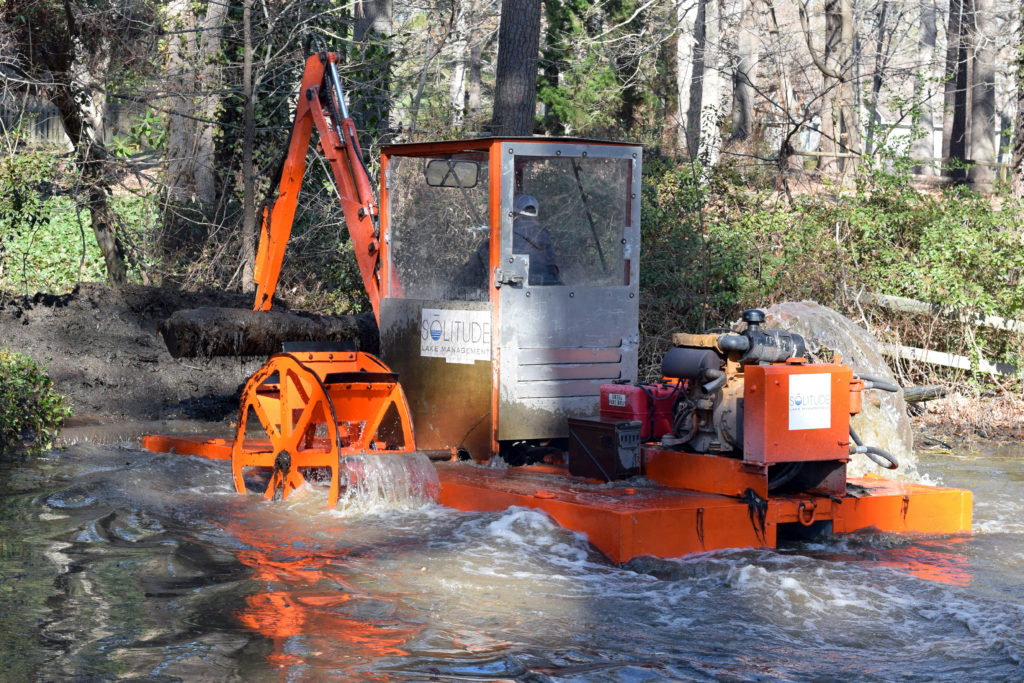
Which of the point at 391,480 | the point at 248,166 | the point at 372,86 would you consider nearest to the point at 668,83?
the point at 372,86

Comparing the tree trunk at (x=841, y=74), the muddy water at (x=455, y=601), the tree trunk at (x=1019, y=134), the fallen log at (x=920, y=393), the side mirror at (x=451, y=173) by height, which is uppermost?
the tree trunk at (x=841, y=74)

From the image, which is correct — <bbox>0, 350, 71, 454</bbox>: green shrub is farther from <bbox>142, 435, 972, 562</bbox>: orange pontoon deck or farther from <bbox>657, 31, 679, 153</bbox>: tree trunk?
<bbox>657, 31, 679, 153</bbox>: tree trunk

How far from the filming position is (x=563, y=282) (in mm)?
8633

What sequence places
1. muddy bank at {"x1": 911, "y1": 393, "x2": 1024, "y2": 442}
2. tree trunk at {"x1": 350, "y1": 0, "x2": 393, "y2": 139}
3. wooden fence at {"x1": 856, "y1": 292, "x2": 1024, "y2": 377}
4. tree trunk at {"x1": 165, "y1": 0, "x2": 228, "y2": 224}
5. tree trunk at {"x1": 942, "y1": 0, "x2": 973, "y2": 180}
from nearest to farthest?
1. muddy bank at {"x1": 911, "y1": 393, "x2": 1024, "y2": 442}
2. wooden fence at {"x1": 856, "y1": 292, "x2": 1024, "y2": 377}
3. tree trunk at {"x1": 165, "y1": 0, "x2": 228, "y2": 224}
4. tree trunk at {"x1": 350, "y1": 0, "x2": 393, "y2": 139}
5. tree trunk at {"x1": 942, "y1": 0, "x2": 973, "y2": 180}

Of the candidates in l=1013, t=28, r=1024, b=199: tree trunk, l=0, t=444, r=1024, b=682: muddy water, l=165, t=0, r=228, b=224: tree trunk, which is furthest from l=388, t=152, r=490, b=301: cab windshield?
l=1013, t=28, r=1024, b=199: tree trunk

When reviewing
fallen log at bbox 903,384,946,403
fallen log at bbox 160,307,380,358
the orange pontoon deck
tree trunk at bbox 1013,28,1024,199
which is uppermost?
tree trunk at bbox 1013,28,1024,199

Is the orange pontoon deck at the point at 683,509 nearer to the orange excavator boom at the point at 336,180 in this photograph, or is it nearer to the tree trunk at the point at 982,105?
the orange excavator boom at the point at 336,180

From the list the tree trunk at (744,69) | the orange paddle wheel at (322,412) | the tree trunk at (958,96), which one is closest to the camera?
the orange paddle wheel at (322,412)

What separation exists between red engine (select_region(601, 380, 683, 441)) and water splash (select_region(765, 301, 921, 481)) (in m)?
2.61

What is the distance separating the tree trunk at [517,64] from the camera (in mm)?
13336

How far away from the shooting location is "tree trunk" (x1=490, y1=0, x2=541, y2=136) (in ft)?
43.8

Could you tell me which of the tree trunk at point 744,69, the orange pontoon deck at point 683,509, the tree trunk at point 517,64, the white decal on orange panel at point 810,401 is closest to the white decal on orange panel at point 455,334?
the orange pontoon deck at point 683,509

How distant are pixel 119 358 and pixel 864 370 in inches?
307

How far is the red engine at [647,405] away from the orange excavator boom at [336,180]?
7.25ft
